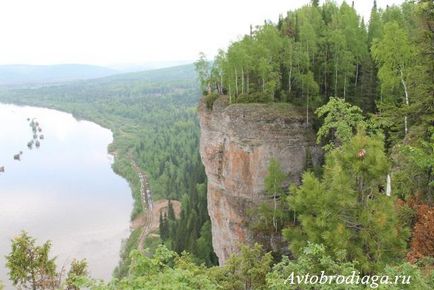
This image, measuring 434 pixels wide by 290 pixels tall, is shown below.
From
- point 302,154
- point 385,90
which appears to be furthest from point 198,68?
point 385,90

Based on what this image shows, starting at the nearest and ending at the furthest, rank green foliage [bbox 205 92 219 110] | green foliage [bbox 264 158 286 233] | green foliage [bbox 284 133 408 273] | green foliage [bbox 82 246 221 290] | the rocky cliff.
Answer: green foliage [bbox 82 246 221 290], green foliage [bbox 284 133 408 273], green foliage [bbox 264 158 286 233], the rocky cliff, green foliage [bbox 205 92 219 110]

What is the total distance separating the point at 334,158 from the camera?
13.3 m

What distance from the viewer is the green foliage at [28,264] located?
16312mm

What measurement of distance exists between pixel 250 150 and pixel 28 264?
1473 centimetres

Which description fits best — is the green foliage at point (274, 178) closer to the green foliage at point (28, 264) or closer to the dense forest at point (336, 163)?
the dense forest at point (336, 163)

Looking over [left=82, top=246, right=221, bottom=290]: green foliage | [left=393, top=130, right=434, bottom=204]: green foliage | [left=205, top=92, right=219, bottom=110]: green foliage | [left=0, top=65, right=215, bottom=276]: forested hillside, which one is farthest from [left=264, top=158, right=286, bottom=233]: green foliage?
[left=0, top=65, right=215, bottom=276]: forested hillside

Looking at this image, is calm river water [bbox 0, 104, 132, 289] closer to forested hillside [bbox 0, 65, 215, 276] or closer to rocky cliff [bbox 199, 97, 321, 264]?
forested hillside [bbox 0, 65, 215, 276]

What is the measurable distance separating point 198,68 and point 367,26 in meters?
13.9

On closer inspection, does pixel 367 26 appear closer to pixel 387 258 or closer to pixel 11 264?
pixel 387 258

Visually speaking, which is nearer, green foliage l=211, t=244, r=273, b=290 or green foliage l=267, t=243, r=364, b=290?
green foliage l=267, t=243, r=364, b=290

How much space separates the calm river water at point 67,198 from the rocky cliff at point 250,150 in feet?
68.0

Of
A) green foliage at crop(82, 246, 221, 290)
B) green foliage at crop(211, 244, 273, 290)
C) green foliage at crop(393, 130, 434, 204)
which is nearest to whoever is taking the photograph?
green foliage at crop(82, 246, 221, 290)

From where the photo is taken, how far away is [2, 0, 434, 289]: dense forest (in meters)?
10.7

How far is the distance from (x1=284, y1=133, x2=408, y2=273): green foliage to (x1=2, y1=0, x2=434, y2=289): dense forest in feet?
0.10
